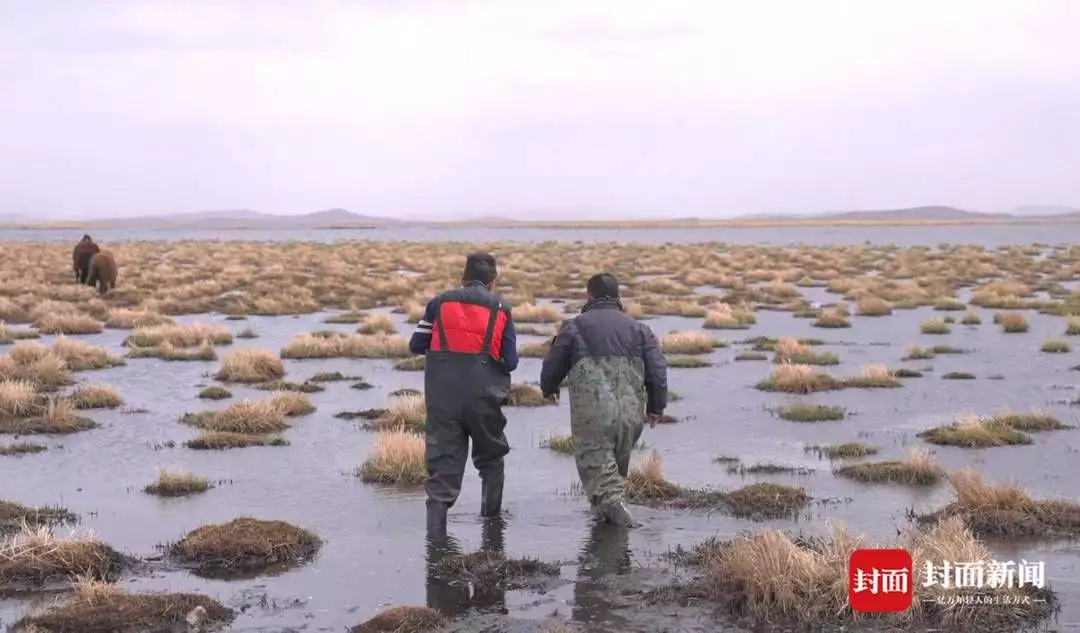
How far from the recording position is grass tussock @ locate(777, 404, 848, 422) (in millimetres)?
13484

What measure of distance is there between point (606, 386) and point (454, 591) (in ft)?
6.57

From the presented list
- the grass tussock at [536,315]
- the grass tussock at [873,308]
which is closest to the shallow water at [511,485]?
the grass tussock at [536,315]

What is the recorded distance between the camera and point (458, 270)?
4434 centimetres

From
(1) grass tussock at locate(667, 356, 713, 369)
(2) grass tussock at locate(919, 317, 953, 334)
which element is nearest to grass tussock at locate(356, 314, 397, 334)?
(1) grass tussock at locate(667, 356, 713, 369)

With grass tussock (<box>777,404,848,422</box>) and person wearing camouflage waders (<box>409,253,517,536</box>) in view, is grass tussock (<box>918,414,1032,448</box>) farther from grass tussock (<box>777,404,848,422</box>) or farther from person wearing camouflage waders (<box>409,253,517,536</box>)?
person wearing camouflage waders (<box>409,253,517,536</box>)

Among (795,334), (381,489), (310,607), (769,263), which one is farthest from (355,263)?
(310,607)

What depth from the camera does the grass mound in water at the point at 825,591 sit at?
6.30 m

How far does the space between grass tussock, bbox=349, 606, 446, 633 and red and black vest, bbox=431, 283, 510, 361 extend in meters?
2.23

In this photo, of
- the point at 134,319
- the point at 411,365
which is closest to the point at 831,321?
the point at 411,365

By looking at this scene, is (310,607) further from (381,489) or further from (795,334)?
(795,334)

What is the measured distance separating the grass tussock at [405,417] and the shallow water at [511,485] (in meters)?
0.32

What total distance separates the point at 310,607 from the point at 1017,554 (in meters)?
4.68

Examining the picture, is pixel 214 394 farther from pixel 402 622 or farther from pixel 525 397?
pixel 402 622

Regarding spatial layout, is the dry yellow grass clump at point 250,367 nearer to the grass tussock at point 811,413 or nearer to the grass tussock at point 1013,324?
the grass tussock at point 811,413
